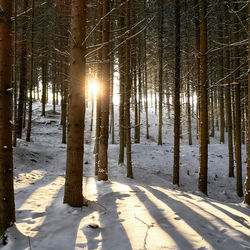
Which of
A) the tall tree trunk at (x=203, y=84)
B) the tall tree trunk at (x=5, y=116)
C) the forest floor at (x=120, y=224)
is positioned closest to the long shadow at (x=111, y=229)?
the forest floor at (x=120, y=224)

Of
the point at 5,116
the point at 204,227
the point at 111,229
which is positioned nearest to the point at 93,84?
the point at 5,116

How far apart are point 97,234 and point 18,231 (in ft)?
4.11

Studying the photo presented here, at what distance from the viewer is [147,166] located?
13.4 metres

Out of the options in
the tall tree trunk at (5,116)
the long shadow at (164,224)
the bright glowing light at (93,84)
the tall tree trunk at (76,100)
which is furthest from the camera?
the bright glowing light at (93,84)

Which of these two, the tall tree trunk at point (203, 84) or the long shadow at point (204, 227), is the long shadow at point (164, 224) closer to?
the long shadow at point (204, 227)

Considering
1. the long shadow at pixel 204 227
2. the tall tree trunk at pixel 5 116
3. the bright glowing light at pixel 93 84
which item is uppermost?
the bright glowing light at pixel 93 84

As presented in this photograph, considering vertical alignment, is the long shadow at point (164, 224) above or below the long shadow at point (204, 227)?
above

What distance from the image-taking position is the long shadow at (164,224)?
283cm

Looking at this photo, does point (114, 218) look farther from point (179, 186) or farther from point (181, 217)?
point (179, 186)

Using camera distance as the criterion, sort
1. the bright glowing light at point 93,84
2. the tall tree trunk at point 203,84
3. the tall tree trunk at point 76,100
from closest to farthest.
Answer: the tall tree trunk at point 76,100, the tall tree trunk at point 203,84, the bright glowing light at point 93,84

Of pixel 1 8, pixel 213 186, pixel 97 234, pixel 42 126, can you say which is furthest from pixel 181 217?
pixel 42 126

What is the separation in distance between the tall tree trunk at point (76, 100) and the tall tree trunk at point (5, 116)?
112 centimetres

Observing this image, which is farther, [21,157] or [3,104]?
[21,157]

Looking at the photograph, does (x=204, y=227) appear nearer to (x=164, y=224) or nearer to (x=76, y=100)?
(x=164, y=224)
